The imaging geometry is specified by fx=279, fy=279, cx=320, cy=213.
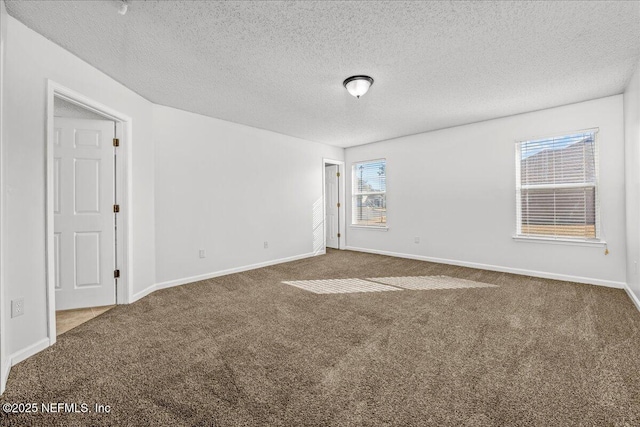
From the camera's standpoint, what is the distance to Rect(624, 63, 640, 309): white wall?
289 centimetres

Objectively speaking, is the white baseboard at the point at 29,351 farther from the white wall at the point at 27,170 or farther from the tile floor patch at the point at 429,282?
the tile floor patch at the point at 429,282

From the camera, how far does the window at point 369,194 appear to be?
20.5 feet

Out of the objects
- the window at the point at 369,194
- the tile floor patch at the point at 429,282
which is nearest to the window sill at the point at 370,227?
the window at the point at 369,194

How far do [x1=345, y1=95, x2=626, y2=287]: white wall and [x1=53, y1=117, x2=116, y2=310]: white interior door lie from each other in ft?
15.1

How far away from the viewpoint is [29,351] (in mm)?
2111

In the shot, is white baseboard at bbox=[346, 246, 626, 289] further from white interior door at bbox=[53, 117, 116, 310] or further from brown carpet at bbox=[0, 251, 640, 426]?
white interior door at bbox=[53, 117, 116, 310]

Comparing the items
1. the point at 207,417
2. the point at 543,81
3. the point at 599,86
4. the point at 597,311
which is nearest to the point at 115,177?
the point at 207,417

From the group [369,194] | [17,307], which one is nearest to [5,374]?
[17,307]

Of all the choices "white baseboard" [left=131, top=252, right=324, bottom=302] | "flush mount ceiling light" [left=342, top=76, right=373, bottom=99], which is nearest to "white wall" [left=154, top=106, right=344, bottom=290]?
"white baseboard" [left=131, top=252, right=324, bottom=302]

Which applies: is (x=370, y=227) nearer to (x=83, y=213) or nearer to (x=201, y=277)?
(x=201, y=277)

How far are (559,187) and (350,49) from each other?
3687 millimetres

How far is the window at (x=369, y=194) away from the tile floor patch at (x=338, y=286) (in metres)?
2.45

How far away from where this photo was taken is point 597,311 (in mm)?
2863

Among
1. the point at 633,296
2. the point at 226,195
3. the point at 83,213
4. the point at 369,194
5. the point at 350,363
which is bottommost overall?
the point at 350,363
